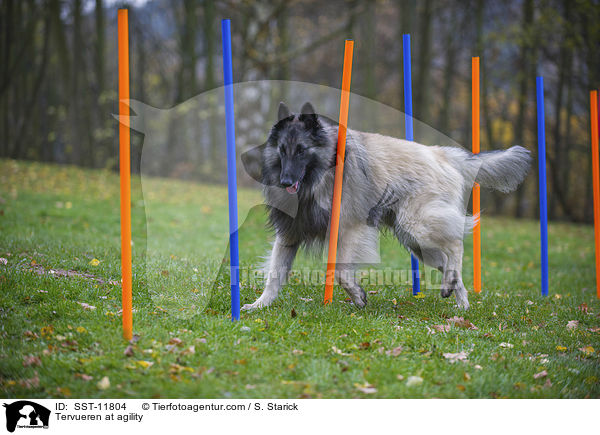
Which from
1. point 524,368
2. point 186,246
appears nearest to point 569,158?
point 186,246

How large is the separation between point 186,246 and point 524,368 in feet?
16.4

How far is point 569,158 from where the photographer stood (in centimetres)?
1573

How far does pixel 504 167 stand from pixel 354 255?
1951 mm

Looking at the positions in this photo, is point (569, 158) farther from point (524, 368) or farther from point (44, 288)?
point (44, 288)

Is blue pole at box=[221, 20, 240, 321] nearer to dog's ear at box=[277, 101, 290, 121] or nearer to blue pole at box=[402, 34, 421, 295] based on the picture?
dog's ear at box=[277, 101, 290, 121]

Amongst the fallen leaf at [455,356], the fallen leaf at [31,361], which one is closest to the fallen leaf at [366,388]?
the fallen leaf at [455,356]

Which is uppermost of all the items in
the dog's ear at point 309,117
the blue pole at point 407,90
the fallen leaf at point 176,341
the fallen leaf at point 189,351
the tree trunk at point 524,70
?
the tree trunk at point 524,70

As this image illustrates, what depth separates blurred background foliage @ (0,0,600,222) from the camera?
1417cm

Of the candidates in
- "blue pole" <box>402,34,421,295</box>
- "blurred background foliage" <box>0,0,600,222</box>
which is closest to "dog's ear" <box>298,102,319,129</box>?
"blue pole" <box>402,34,421,295</box>

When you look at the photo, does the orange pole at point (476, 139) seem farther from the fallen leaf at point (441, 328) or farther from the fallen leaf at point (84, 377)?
the fallen leaf at point (84, 377)

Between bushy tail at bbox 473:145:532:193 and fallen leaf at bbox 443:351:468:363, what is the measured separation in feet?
7.34

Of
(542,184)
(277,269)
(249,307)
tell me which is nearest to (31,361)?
(249,307)

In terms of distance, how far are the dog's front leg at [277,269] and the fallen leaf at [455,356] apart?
1599mm
